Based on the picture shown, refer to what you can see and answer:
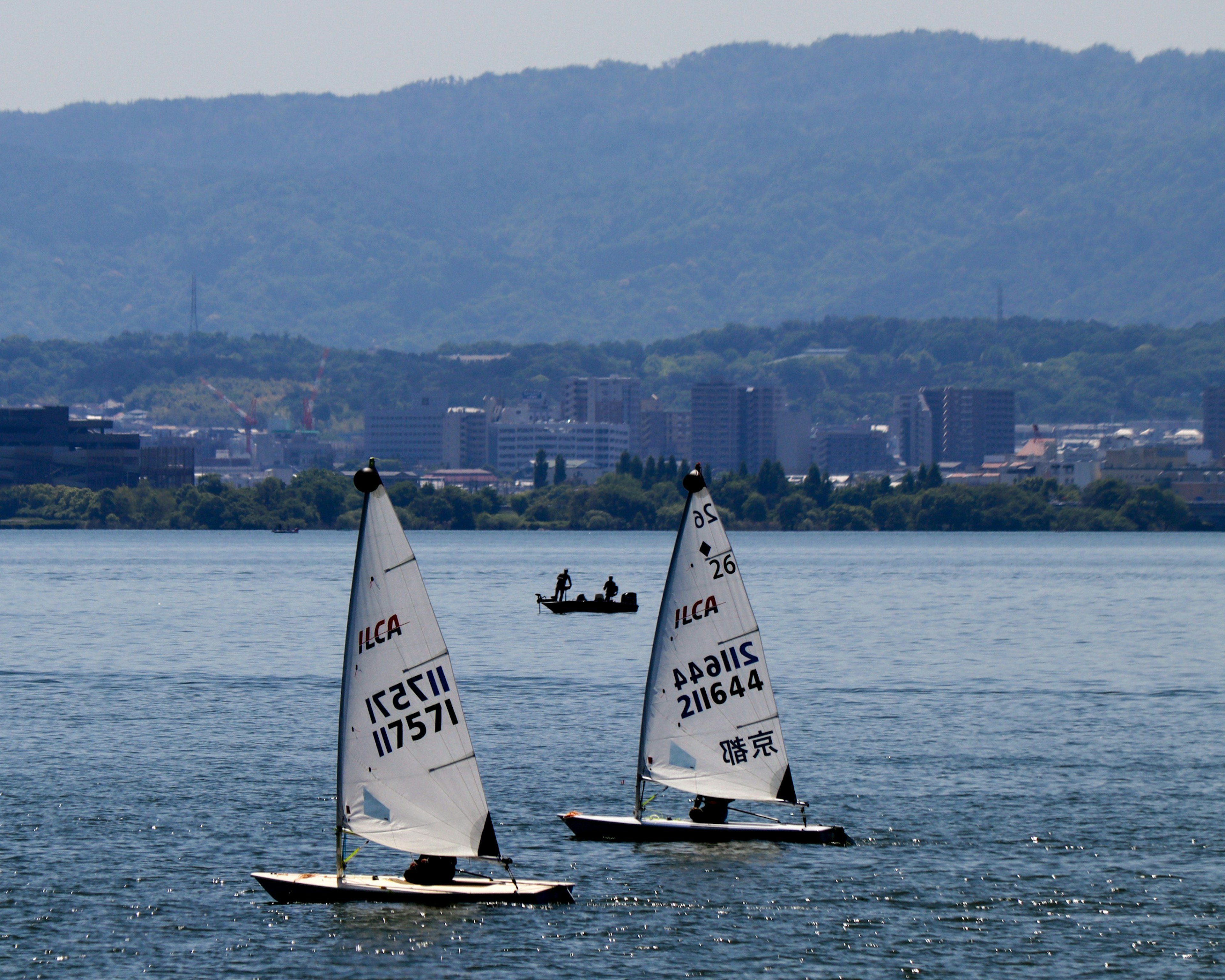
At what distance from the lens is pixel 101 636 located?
126 meters

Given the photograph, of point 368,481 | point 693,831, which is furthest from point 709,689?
point 368,481

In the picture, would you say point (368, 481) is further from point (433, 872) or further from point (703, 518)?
point (703, 518)

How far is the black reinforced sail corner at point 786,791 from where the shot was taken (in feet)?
163

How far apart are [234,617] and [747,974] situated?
11146 cm

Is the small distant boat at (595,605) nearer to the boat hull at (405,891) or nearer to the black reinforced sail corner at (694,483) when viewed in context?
the black reinforced sail corner at (694,483)

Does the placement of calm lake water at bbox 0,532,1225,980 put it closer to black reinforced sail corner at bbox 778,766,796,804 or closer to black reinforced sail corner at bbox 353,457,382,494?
black reinforced sail corner at bbox 778,766,796,804

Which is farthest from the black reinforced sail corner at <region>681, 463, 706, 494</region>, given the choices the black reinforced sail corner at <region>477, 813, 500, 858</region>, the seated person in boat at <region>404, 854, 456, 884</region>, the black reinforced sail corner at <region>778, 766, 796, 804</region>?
the seated person in boat at <region>404, 854, 456, 884</region>

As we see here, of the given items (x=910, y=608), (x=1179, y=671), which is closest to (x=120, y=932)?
(x=1179, y=671)

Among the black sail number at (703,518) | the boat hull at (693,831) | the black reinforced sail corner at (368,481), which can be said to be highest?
the black reinforced sail corner at (368,481)

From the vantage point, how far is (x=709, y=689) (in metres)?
48.8

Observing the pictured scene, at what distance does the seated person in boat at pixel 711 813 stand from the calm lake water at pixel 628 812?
119cm

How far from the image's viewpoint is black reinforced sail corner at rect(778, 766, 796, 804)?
1957 inches

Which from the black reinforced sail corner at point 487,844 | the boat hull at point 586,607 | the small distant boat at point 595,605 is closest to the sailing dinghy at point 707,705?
the black reinforced sail corner at point 487,844

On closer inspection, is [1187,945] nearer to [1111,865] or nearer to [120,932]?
[1111,865]
